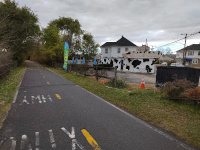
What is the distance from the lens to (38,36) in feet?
116

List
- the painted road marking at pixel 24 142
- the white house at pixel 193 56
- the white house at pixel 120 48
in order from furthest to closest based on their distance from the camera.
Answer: the white house at pixel 193 56 → the white house at pixel 120 48 → the painted road marking at pixel 24 142

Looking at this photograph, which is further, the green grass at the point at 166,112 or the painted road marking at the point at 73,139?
the green grass at the point at 166,112

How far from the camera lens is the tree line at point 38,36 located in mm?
25203

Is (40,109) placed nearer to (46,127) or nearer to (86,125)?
(46,127)

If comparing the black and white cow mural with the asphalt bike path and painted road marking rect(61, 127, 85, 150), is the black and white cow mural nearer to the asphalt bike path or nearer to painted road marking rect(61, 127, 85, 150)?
the asphalt bike path

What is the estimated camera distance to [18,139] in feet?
12.0

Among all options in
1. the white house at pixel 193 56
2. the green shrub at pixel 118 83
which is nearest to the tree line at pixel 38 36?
the green shrub at pixel 118 83

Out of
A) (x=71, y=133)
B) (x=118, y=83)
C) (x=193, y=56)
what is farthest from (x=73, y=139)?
(x=193, y=56)

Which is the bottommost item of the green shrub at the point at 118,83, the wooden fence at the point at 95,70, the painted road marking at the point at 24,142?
the painted road marking at the point at 24,142

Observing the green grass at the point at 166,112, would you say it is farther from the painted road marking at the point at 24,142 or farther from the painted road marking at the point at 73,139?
the painted road marking at the point at 24,142

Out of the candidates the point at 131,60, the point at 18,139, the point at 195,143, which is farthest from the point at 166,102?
the point at 131,60

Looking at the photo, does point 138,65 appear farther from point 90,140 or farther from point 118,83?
point 90,140

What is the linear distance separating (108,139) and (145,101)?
13.5 feet

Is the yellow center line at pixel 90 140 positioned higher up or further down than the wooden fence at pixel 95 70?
further down
